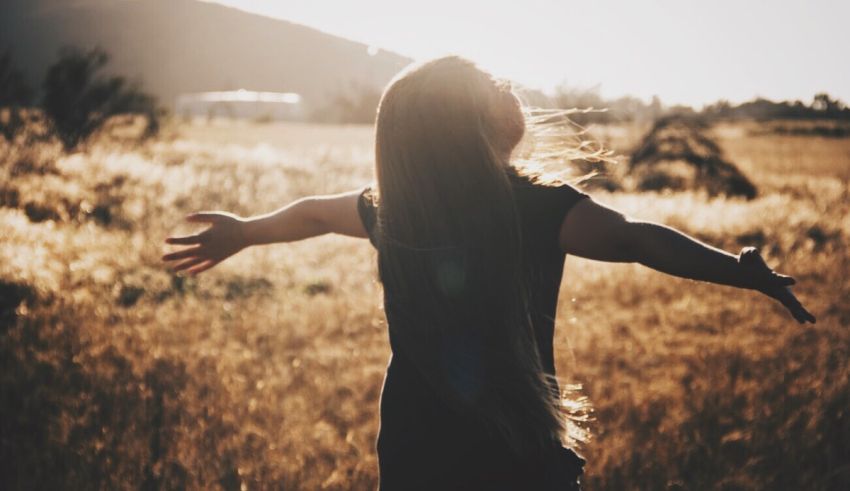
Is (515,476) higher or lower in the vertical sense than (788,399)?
higher

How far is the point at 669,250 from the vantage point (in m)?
1.20

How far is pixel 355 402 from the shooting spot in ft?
11.6

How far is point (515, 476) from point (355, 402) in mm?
2310

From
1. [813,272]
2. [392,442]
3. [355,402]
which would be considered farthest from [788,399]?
[813,272]

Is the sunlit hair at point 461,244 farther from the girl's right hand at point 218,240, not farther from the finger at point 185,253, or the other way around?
the finger at point 185,253

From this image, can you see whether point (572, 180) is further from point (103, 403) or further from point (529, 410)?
point (103, 403)

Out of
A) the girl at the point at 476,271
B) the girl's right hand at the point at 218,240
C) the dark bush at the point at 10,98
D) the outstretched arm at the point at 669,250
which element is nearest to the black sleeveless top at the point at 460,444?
the girl at the point at 476,271

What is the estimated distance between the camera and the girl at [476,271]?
4.04 feet

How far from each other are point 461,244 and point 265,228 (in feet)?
2.78

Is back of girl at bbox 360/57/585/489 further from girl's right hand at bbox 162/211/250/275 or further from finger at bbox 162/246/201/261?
finger at bbox 162/246/201/261

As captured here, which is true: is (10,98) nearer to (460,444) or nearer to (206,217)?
(206,217)

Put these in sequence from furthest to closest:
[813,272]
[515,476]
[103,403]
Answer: [813,272] < [103,403] < [515,476]

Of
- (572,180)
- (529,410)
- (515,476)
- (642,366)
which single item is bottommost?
(642,366)

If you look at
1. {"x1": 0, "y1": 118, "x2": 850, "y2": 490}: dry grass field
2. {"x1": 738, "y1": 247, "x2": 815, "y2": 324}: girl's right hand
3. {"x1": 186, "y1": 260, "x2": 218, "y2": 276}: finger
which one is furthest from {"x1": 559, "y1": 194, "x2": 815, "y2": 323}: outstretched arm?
{"x1": 186, "y1": 260, "x2": 218, "y2": 276}: finger
